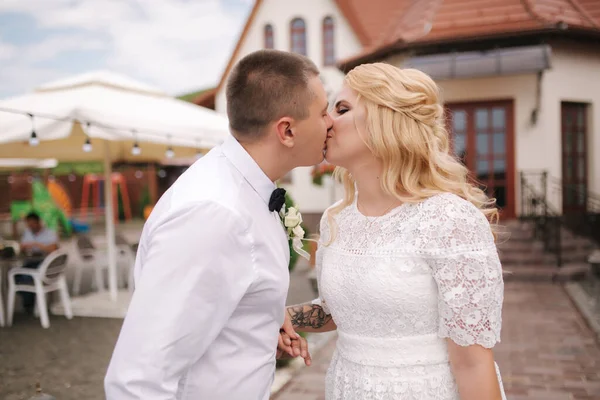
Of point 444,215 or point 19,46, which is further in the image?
point 19,46

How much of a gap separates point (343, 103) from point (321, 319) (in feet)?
3.02

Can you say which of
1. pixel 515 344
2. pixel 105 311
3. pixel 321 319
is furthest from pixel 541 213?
pixel 321 319

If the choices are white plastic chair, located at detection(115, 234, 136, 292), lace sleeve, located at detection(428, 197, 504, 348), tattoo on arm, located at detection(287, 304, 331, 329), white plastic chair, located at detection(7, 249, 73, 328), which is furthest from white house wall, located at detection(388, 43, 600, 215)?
lace sleeve, located at detection(428, 197, 504, 348)

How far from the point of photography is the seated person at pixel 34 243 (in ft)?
25.3

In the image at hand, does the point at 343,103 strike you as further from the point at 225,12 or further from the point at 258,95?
the point at 225,12

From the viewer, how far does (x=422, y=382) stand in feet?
6.13

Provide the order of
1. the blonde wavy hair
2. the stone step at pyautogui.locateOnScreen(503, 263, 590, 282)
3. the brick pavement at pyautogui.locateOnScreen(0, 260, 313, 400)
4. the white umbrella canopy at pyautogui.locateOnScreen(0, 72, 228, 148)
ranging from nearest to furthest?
1. the blonde wavy hair
2. the brick pavement at pyautogui.locateOnScreen(0, 260, 313, 400)
3. the white umbrella canopy at pyautogui.locateOnScreen(0, 72, 228, 148)
4. the stone step at pyautogui.locateOnScreen(503, 263, 590, 282)

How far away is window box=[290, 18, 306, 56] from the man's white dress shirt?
15.8 meters

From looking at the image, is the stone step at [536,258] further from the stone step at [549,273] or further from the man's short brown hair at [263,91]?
the man's short brown hair at [263,91]

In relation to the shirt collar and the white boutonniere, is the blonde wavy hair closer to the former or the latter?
the white boutonniere

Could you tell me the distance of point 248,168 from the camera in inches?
63.9

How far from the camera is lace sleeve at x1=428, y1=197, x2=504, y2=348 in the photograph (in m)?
1.72

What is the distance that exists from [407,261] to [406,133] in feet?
1.45

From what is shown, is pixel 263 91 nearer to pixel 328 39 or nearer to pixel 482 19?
pixel 482 19
